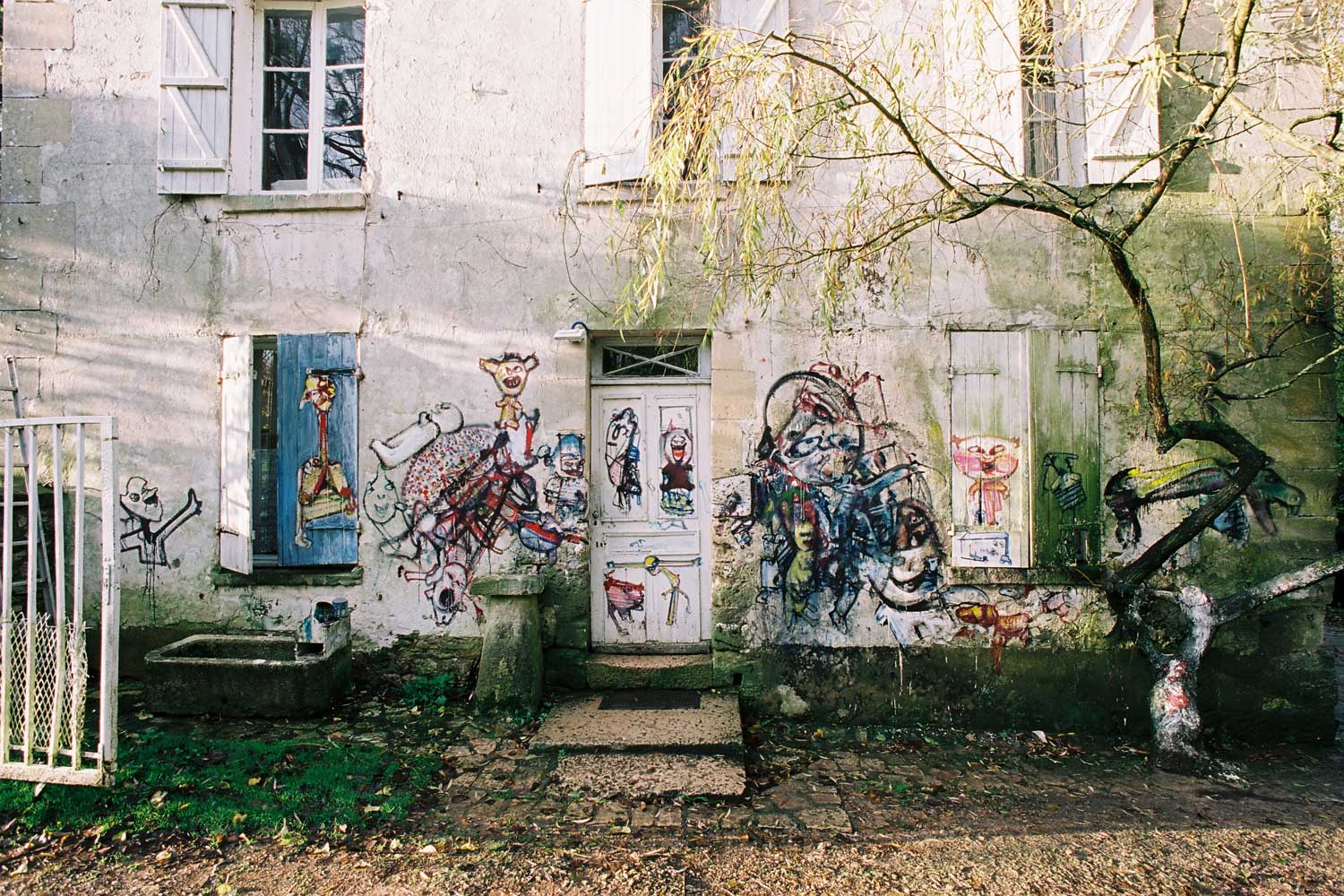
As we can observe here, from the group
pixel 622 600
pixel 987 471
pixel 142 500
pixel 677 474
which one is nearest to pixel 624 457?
pixel 677 474

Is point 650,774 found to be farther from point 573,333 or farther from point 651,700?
point 573,333

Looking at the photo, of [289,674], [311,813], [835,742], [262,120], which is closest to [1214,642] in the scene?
[835,742]

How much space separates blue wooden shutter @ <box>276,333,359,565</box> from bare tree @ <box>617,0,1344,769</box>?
212 cm

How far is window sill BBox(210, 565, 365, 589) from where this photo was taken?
5.69m

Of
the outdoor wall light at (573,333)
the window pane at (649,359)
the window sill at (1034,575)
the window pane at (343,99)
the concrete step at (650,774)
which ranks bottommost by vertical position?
the concrete step at (650,774)

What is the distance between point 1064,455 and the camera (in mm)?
5430

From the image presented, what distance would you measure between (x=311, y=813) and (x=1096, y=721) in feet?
15.9

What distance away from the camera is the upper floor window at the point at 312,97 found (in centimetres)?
602

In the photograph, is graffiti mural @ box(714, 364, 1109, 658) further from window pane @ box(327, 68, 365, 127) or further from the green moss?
window pane @ box(327, 68, 365, 127)

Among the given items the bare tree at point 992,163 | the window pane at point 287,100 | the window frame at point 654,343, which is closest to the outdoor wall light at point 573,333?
the window frame at point 654,343

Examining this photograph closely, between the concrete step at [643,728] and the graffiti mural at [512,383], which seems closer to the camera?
the concrete step at [643,728]

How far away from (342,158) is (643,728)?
183 inches

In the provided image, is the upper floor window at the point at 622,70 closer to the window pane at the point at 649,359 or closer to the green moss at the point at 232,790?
the window pane at the point at 649,359

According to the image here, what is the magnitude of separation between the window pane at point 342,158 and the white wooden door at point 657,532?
2.79 m
